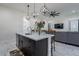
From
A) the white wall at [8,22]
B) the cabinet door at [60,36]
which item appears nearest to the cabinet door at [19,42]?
the white wall at [8,22]

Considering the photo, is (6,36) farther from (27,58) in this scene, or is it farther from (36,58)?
(36,58)

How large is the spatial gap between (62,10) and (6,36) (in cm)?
268

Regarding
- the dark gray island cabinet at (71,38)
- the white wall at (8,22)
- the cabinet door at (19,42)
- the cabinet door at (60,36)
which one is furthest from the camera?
the dark gray island cabinet at (71,38)

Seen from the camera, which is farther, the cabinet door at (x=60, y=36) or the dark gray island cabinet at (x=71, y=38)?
the dark gray island cabinet at (x=71, y=38)

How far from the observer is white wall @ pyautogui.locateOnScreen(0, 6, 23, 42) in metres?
3.34

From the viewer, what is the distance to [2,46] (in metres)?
3.18

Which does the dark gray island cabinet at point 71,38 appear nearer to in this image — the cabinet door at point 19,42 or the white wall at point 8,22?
the cabinet door at point 19,42

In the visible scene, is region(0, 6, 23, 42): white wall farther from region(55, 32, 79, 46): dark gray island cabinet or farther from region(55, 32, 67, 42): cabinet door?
region(55, 32, 79, 46): dark gray island cabinet

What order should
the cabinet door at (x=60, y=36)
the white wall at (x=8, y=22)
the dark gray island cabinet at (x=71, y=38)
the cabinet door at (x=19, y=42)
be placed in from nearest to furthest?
the cabinet door at (x=19, y=42), the white wall at (x=8, y=22), the cabinet door at (x=60, y=36), the dark gray island cabinet at (x=71, y=38)

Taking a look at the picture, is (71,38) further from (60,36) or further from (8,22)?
(8,22)

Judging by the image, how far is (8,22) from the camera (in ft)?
11.5

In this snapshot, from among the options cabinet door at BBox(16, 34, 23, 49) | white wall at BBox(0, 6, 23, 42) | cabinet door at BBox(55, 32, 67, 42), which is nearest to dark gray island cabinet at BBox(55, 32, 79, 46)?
cabinet door at BBox(55, 32, 67, 42)

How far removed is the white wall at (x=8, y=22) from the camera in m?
3.34

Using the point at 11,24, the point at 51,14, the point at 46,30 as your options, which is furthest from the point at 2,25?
the point at 51,14
